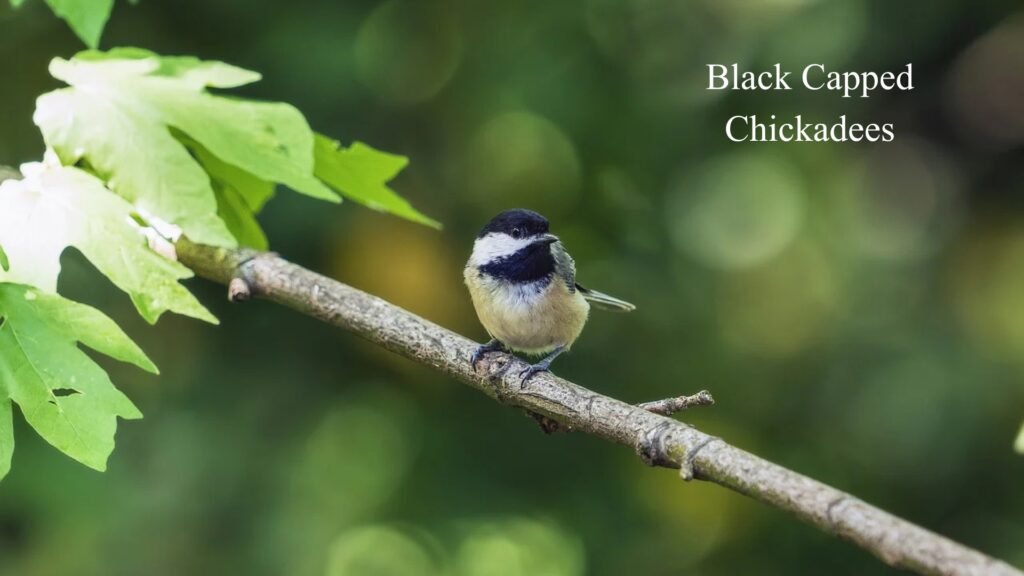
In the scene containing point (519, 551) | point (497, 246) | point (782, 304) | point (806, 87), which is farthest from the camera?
point (782, 304)

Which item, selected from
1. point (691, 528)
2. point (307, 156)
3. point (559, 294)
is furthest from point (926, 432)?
point (307, 156)

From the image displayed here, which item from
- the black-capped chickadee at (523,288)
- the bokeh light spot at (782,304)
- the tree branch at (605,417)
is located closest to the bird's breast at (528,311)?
the black-capped chickadee at (523,288)

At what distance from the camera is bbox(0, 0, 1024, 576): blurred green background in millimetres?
4023

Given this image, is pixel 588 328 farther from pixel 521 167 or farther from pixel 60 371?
pixel 60 371

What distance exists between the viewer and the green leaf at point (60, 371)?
1.60m

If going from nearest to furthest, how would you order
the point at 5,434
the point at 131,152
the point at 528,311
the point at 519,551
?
the point at 5,434
the point at 131,152
the point at 528,311
the point at 519,551

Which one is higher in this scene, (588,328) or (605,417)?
(605,417)

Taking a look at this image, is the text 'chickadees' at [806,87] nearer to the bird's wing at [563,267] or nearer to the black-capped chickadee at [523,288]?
the bird's wing at [563,267]

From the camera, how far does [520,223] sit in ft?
8.81

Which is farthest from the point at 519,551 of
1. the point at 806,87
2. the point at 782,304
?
the point at 806,87

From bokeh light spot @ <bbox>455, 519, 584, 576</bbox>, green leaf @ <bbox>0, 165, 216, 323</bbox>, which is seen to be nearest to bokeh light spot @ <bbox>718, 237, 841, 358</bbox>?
bokeh light spot @ <bbox>455, 519, 584, 576</bbox>

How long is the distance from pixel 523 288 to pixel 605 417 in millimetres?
1091

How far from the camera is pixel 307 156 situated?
1.75m

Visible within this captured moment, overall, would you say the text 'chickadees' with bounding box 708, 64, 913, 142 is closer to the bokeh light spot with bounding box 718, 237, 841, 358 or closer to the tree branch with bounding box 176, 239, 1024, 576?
the bokeh light spot with bounding box 718, 237, 841, 358
